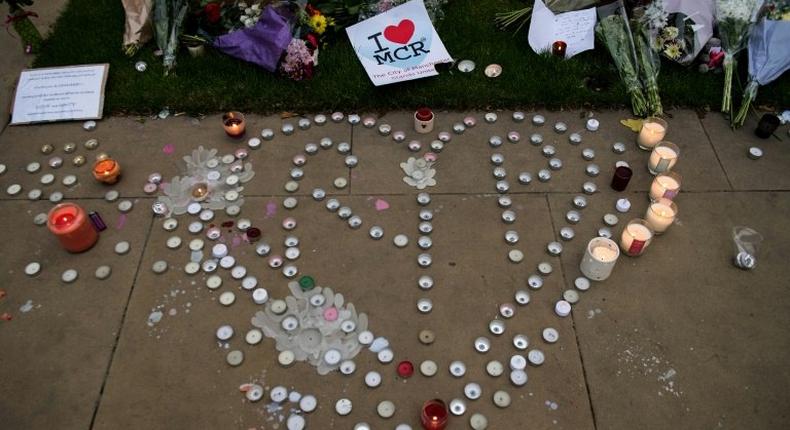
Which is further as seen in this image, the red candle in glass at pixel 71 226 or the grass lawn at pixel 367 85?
the grass lawn at pixel 367 85

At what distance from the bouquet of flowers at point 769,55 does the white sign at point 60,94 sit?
437 cm

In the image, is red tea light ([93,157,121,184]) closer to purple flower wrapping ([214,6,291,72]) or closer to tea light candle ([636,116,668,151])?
purple flower wrapping ([214,6,291,72])

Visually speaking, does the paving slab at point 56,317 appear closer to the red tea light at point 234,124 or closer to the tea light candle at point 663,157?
the red tea light at point 234,124

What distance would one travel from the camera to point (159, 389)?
2.75 metres

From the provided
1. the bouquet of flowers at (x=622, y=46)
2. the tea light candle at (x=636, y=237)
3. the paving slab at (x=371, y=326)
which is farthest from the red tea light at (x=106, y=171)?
the bouquet of flowers at (x=622, y=46)

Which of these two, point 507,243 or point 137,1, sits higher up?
point 137,1

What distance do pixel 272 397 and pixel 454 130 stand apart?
6.94 ft

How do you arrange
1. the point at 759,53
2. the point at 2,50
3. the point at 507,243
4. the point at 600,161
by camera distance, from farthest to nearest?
the point at 2,50 < the point at 759,53 < the point at 600,161 < the point at 507,243

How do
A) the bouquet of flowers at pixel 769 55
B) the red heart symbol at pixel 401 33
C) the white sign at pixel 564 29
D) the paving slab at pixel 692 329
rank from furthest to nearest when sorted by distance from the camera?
the white sign at pixel 564 29, the red heart symbol at pixel 401 33, the bouquet of flowers at pixel 769 55, the paving slab at pixel 692 329

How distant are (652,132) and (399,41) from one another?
5.97 ft

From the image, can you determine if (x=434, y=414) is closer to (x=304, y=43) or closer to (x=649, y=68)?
(x=304, y=43)

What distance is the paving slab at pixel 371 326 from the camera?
2.69 meters

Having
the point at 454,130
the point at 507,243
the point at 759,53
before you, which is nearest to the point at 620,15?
the point at 759,53

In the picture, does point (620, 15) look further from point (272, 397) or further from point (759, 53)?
point (272, 397)
